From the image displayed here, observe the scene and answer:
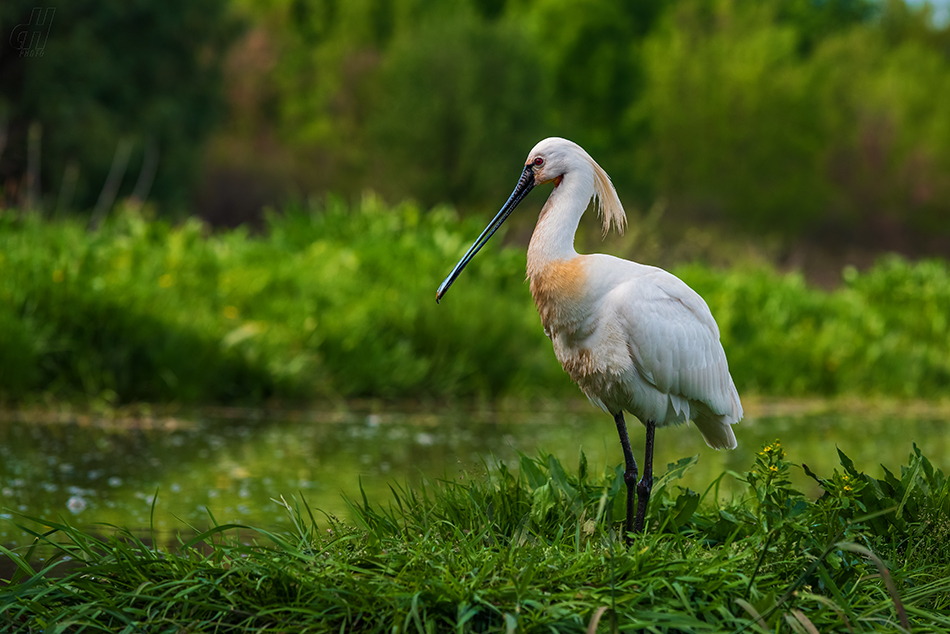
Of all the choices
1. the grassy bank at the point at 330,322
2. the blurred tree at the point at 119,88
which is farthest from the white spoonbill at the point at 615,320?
the blurred tree at the point at 119,88

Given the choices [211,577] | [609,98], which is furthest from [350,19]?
[211,577]

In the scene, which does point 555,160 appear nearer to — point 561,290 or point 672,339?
point 561,290

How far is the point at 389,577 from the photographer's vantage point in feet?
11.8

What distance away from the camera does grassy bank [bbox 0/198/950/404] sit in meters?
8.73

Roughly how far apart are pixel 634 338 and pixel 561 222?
519mm

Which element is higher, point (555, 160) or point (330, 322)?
point (555, 160)

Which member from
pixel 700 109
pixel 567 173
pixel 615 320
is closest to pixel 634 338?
pixel 615 320

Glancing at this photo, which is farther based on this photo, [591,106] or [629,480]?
[591,106]

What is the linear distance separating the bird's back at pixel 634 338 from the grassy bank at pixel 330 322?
5.14 meters

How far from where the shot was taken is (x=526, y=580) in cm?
340

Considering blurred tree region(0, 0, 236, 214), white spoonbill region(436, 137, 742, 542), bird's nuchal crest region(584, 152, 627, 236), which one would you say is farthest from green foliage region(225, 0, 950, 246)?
white spoonbill region(436, 137, 742, 542)

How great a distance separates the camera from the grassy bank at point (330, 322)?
8.73m

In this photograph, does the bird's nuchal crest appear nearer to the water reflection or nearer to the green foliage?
the water reflection

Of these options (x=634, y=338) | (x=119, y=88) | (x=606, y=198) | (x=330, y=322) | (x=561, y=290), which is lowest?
(x=119, y=88)
